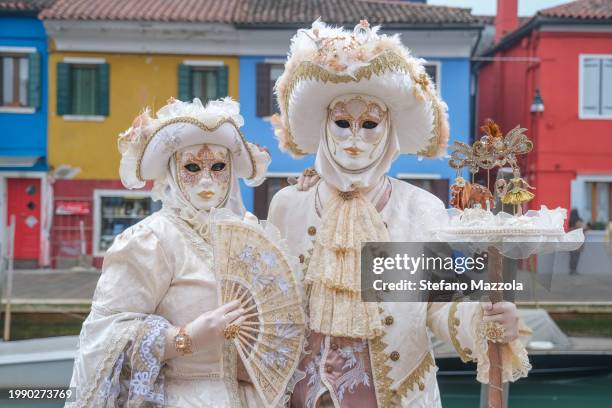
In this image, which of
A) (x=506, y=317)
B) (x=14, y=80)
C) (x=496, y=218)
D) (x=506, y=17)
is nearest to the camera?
(x=496, y=218)

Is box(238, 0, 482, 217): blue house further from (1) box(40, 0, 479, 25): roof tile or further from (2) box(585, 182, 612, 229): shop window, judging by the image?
(2) box(585, 182, 612, 229): shop window

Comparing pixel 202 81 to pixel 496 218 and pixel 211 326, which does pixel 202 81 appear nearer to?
pixel 211 326

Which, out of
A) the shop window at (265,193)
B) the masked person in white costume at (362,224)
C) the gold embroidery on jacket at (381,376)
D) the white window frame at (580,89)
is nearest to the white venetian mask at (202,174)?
the masked person in white costume at (362,224)

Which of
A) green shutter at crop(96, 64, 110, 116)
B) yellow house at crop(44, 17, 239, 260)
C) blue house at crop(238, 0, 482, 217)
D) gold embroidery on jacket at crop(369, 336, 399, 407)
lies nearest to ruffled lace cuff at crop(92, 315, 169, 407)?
gold embroidery on jacket at crop(369, 336, 399, 407)

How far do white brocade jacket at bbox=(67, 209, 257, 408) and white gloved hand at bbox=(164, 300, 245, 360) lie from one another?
39mm

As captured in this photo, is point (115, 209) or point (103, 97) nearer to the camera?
point (103, 97)

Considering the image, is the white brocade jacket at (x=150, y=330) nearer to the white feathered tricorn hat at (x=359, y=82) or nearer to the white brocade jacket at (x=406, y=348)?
the white brocade jacket at (x=406, y=348)

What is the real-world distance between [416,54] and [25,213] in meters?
9.14

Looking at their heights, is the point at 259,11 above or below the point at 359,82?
above

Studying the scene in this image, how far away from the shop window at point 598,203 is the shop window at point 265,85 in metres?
6.97

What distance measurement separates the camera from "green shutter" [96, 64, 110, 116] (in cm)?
1614

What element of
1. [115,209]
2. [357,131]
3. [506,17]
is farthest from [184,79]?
[357,131]

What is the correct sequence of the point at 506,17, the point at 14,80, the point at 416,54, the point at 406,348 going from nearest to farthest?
the point at 406,348 → the point at 416,54 → the point at 14,80 → the point at 506,17

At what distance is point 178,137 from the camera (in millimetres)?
3033
